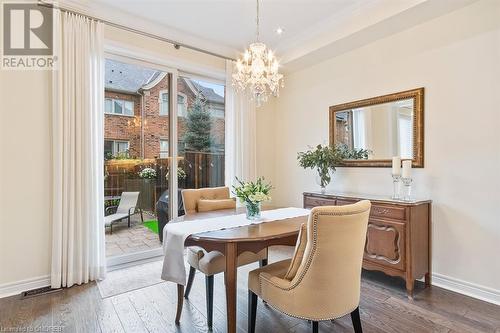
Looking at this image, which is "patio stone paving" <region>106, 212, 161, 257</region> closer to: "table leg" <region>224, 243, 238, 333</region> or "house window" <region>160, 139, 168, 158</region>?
"house window" <region>160, 139, 168, 158</region>

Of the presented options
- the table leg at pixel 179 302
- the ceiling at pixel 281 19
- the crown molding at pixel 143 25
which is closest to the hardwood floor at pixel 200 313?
the table leg at pixel 179 302

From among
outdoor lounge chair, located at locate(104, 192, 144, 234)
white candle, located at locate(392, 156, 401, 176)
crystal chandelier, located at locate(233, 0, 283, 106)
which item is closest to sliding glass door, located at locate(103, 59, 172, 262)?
outdoor lounge chair, located at locate(104, 192, 144, 234)

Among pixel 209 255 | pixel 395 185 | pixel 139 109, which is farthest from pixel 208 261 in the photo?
pixel 139 109

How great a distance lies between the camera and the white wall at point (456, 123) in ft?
8.16

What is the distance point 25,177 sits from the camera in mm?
2686

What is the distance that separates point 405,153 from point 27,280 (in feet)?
13.8

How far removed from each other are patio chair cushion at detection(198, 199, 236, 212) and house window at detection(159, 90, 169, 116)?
5.44 feet

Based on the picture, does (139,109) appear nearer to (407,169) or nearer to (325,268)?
(325,268)

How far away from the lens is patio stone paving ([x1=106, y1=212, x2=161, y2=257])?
3.43m

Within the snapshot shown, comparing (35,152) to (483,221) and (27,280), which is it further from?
(483,221)

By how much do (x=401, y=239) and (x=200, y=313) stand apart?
6.54 ft

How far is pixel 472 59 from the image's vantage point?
8.51ft

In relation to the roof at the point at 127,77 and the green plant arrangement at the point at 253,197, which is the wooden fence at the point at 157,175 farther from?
the green plant arrangement at the point at 253,197

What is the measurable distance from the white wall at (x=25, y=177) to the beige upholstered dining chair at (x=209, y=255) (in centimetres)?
151
